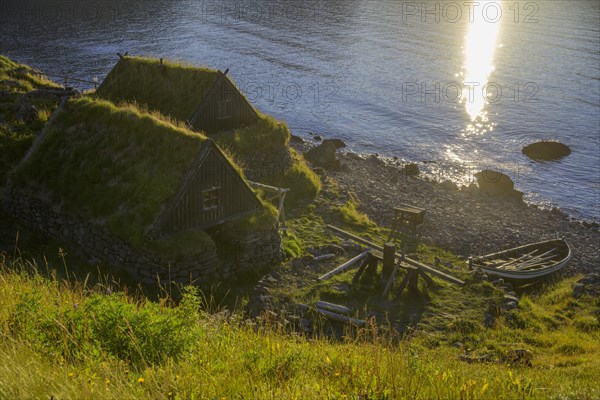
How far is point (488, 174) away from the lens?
52469 mm

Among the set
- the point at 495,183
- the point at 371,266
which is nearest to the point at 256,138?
the point at 371,266

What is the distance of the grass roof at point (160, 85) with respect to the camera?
36.1 meters

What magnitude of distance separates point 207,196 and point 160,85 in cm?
1549

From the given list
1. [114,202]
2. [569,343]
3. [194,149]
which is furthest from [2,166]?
[569,343]

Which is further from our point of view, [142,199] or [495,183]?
[495,183]

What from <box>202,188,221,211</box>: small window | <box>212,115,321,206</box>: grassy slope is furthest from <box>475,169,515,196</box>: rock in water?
<box>202,188,221,211</box>: small window

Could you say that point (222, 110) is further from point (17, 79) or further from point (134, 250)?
point (17, 79)

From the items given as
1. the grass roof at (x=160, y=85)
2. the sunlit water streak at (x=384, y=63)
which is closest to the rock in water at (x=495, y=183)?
the sunlit water streak at (x=384, y=63)

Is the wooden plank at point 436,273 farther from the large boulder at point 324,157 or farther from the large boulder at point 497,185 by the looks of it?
the large boulder at point 497,185

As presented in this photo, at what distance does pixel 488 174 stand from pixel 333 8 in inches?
3801

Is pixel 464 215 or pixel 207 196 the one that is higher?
pixel 207 196

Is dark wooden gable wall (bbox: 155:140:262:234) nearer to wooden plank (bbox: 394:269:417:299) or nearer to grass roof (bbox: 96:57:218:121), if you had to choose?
wooden plank (bbox: 394:269:417:299)

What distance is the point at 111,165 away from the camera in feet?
83.6

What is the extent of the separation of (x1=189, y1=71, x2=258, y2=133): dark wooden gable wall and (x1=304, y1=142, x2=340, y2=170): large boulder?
1260 cm
